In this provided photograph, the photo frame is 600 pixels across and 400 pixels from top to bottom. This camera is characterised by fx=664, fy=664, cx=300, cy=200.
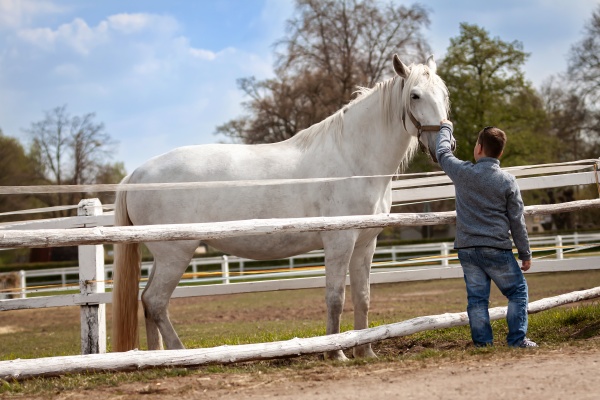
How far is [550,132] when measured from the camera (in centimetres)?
3762

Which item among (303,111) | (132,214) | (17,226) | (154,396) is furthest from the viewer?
(303,111)

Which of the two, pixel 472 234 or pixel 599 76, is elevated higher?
pixel 599 76

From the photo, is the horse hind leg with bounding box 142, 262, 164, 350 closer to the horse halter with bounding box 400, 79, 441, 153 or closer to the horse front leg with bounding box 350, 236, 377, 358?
the horse front leg with bounding box 350, 236, 377, 358

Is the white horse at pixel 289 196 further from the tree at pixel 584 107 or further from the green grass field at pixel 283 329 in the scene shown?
the tree at pixel 584 107

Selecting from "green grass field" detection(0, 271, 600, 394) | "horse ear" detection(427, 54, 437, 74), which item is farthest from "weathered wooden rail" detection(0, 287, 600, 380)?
"horse ear" detection(427, 54, 437, 74)

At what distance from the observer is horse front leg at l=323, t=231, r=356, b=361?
576 cm

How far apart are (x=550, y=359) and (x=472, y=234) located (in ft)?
3.60

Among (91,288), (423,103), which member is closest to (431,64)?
(423,103)

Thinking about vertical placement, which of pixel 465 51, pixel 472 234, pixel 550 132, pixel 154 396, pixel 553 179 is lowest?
pixel 154 396

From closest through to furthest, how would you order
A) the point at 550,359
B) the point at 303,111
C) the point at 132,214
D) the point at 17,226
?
the point at 550,359 < the point at 132,214 < the point at 17,226 < the point at 303,111

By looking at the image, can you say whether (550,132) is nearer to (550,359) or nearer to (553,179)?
(553,179)

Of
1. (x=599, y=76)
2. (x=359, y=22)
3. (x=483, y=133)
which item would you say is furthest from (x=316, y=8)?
(x=483, y=133)

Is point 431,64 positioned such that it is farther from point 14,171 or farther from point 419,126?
point 14,171

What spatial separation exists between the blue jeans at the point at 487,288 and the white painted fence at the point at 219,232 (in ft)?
2.08
